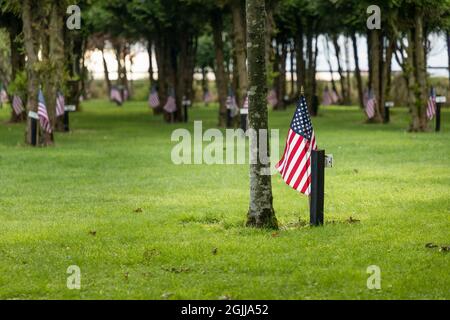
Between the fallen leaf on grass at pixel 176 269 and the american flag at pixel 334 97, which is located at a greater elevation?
the american flag at pixel 334 97

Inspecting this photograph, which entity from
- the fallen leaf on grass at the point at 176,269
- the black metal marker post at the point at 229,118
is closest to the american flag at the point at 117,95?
the black metal marker post at the point at 229,118

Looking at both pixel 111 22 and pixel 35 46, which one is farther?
pixel 111 22

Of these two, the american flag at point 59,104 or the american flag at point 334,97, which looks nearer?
the american flag at point 59,104

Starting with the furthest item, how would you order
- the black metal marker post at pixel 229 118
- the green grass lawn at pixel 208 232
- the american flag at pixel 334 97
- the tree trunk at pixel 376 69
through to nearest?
the american flag at pixel 334 97, the tree trunk at pixel 376 69, the black metal marker post at pixel 229 118, the green grass lawn at pixel 208 232

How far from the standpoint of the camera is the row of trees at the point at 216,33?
24828 mm

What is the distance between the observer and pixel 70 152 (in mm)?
21984

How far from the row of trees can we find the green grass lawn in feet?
18.4

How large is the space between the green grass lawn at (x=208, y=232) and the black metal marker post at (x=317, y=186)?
0.22m

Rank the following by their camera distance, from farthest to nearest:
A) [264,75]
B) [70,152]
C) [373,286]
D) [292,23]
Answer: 1. [292,23]
2. [70,152]
3. [264,75]
4. [373,286]

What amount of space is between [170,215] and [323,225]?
2.33m

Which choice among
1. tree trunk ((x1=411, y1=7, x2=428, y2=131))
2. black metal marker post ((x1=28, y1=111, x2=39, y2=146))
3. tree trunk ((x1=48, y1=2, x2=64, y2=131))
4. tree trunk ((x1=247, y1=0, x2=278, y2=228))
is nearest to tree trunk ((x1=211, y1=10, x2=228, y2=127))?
tree trunk ((x1=411, y1=7, x2=428, y2=131))

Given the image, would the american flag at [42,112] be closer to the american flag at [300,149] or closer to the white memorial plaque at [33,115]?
the white memorial plaque at [33,115]

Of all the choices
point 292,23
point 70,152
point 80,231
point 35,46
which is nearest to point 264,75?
point 80,231
